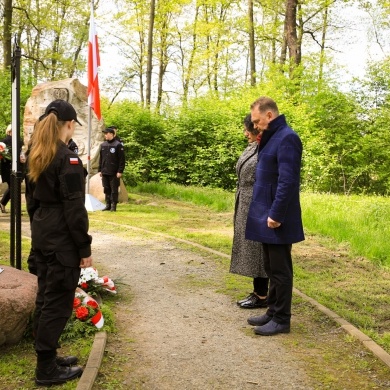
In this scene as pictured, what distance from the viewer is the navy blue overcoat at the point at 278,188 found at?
4480 mm

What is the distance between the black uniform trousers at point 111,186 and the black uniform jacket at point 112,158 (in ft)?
0.39

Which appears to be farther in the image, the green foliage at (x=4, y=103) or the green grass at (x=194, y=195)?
the green foliage at (x=4, y=103)

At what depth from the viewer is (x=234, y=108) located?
18.8 metres

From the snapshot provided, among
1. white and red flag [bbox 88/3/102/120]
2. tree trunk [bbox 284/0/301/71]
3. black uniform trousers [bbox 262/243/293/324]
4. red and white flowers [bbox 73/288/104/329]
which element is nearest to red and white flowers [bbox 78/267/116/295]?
red and white flowers [bbox 73/288/104/329]

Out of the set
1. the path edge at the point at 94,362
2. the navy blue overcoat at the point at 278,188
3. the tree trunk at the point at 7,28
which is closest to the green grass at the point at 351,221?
the navy blue overcoat at the point at 278,188

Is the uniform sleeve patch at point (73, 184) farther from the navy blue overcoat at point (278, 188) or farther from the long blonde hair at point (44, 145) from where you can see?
the navy blue overcoat at point (278, 188)

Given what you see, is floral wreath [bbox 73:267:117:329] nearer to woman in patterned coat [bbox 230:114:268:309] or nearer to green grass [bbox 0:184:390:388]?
green grass [bbox 0:184:390:388]

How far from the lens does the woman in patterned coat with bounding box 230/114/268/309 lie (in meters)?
5.41

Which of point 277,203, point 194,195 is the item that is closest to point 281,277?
point 277,203

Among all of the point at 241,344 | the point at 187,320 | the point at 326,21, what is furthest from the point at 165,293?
the point at 326,21

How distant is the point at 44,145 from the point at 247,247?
8.52 ft

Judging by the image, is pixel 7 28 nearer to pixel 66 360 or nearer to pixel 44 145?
pixel 44 145

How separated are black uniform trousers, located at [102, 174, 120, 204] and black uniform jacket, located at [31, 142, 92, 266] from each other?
346 inches

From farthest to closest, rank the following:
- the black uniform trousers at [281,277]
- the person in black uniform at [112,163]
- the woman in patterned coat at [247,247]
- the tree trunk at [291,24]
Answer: the tree trunk at [291,24] < the person in black uniform at [112,163] < the woman in patterned coat at [247,247] < the black uniform trousers at [281,277]
